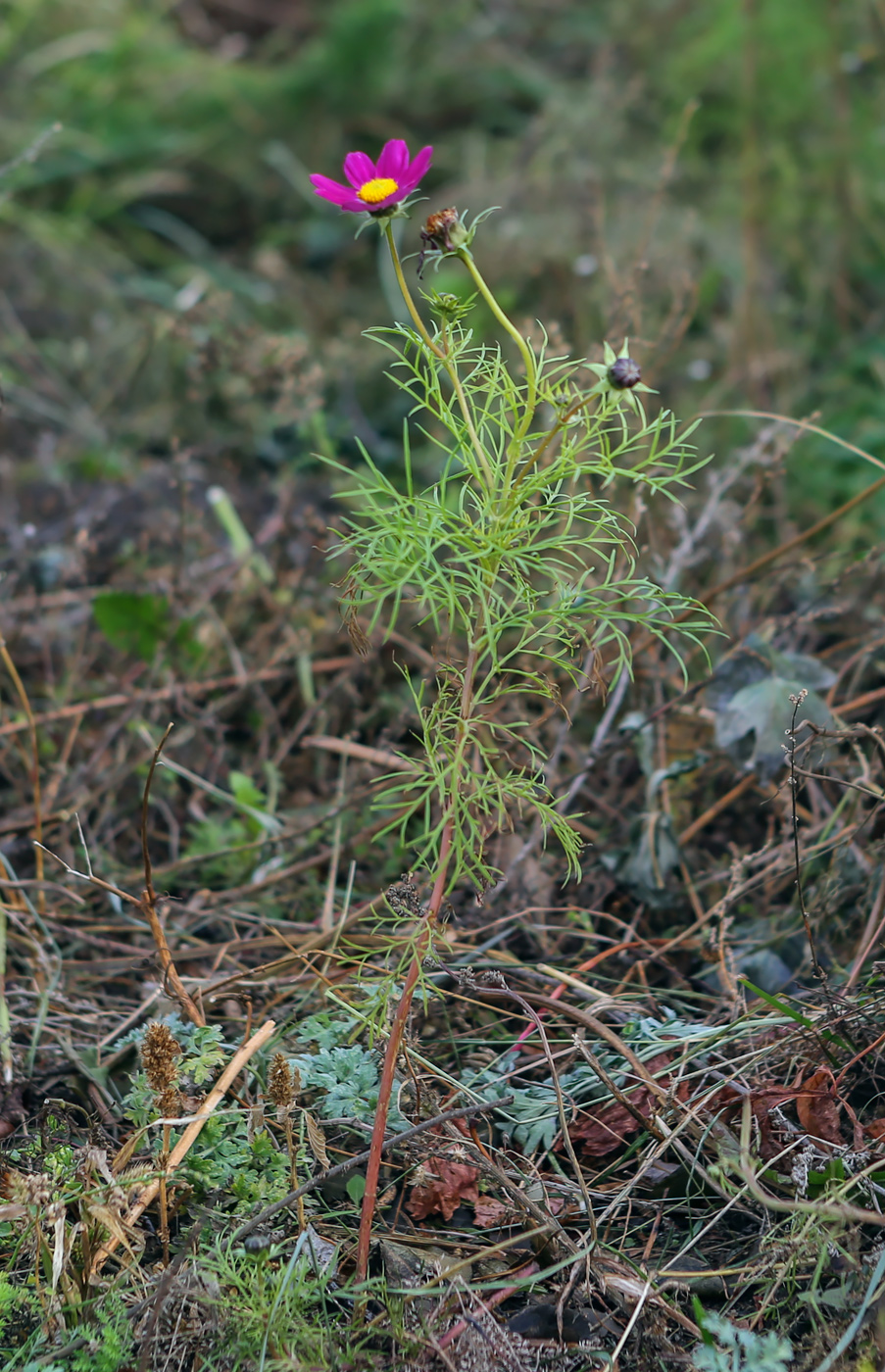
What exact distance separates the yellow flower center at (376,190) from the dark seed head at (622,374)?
0.86 feet

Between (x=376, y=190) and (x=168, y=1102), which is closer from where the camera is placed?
(x=376, y=190)

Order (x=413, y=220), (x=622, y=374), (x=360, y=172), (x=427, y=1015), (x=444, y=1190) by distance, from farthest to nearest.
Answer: (x=413, y=220)
(x=427, y=1015)
(x=444, y=1190)
(x=360, y=172)
(x=622, y=374)

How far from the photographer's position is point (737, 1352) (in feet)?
3.22

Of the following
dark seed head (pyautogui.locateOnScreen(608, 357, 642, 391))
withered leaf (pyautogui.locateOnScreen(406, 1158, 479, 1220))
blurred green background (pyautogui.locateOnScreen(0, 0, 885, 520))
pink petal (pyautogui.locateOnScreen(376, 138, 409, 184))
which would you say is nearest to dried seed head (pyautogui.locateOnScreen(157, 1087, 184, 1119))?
withered leaf (pyautogui.locateOnScreen(406, 1158, 479, 1220))

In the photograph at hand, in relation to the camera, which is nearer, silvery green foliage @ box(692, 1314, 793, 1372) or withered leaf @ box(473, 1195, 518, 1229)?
silvery green foliage @ box(692, 1314, 793, 1372)

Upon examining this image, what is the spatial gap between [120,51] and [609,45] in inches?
76.4

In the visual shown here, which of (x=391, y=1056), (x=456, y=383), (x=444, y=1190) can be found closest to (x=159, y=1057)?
(x=391, y=1056)

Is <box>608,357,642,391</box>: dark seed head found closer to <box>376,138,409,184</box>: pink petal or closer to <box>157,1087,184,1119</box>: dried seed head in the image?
<box>376,138,409,184</box>: pink petal

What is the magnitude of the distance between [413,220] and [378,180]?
9.04 feet

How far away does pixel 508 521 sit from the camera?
99 cm

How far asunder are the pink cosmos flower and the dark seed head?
0.24 metres

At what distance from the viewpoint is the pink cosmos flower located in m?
0.94

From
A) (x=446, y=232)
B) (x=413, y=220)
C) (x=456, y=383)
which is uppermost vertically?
(x=446, y=232)

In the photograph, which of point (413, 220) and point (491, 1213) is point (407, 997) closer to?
point (491, 1213)
